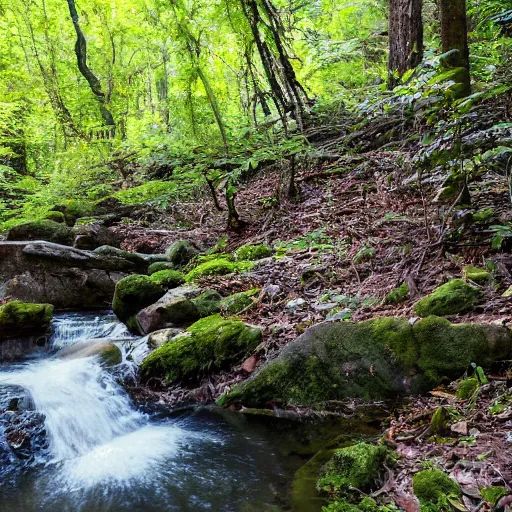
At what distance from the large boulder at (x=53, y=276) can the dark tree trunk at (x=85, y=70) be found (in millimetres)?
6840

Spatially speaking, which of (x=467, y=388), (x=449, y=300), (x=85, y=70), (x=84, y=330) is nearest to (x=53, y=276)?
(x=84, y=330)

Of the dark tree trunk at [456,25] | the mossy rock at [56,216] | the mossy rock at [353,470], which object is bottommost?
the mossy rock at [353,470]

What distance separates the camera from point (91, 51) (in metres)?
15.0

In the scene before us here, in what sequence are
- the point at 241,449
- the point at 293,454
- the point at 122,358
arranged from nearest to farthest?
the point at 293,454 → the point at 241,449 → the point at 122,358

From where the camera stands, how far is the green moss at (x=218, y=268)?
6.19 meters

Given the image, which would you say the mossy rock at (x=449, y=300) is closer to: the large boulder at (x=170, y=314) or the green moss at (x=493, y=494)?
the green moss at (x=493, y=494)

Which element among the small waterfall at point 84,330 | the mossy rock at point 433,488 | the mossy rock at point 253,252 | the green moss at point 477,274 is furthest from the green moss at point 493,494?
the mossy rock at point 253,252

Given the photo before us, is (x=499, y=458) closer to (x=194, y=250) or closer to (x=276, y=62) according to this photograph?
(x=194, y=250)

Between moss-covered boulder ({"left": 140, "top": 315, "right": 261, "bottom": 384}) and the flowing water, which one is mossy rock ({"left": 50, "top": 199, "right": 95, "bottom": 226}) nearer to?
the flowing water

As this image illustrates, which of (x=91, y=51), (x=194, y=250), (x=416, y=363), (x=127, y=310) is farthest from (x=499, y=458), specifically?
(x=91, y=51)

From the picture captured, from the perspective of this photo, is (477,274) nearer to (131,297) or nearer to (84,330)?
(131,297)

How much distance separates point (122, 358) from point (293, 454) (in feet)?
8.65

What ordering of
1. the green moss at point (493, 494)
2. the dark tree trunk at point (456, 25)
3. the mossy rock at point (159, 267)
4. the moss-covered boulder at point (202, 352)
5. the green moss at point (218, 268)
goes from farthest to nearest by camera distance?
the mossy rock at point (159, 267) → the green moss at point (218, 268) → the dark tree trunk at point (456, 25) → the moss-covered boulder at point (202, 352) → the green moss at point (493, 494)

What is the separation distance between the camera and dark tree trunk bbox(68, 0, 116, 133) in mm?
13055
